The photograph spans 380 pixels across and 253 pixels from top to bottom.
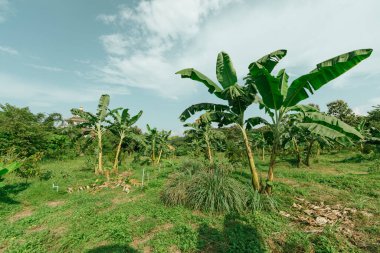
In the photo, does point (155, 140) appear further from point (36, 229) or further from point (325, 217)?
point (325, 217)

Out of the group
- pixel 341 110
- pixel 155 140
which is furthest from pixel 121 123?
pixel 341 110

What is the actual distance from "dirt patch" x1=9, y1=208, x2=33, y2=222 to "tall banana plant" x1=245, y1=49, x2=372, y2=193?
746 centimetres

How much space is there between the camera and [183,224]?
5113 millimetres

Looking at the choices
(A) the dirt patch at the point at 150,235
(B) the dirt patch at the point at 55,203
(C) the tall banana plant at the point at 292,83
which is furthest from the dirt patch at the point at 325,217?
(B) the dirt patch at the point at 55,203

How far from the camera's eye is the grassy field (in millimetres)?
4293

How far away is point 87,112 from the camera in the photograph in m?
11.9

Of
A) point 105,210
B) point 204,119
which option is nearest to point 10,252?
point 105,210

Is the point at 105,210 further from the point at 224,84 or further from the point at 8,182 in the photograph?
the point at 8,182

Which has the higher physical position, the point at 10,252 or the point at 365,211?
the point at 365,211

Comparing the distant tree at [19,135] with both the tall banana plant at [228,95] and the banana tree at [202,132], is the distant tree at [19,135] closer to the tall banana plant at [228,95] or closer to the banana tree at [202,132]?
the banana tree at [202,132]

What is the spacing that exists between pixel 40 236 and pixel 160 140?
1495cm

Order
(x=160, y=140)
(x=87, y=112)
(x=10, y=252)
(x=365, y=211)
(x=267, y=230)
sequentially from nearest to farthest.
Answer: (x=10, y=252), (x=267, y=230), (x=365, y=211), (x=87, y=112), (x=160, y=140)

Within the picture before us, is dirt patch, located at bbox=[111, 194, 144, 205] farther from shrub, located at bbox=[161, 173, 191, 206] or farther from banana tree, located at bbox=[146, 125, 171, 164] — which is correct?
banana tree, located at bbox=[146, 125, 171, 164]

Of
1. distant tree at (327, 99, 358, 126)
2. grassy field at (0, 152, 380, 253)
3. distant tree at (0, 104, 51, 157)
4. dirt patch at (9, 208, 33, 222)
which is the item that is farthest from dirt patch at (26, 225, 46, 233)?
distant tree at (327, 99, 358, 126)
